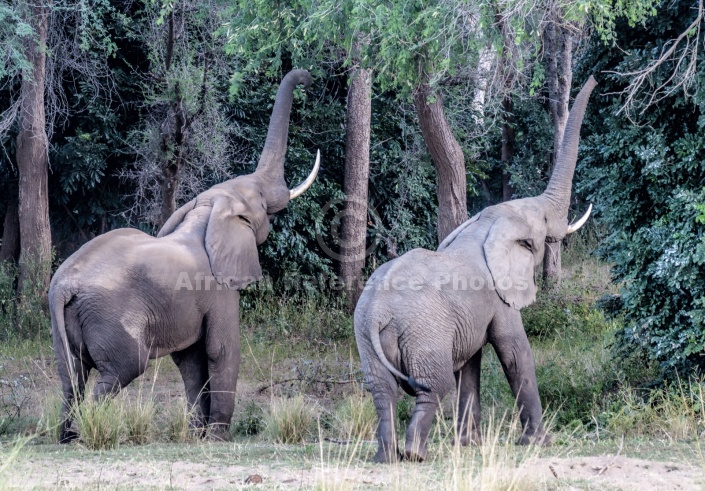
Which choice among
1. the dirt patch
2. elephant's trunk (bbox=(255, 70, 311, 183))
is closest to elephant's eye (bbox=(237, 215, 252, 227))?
elephant's trunk (bbox=(255, 70, 311, 183))

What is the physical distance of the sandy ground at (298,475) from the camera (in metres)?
6.49

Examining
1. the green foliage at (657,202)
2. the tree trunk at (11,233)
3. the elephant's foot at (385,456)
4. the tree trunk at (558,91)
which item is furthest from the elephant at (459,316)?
the tree trunk at (11,233)

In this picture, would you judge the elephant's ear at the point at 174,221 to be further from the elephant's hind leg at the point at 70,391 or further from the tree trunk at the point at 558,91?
the tree trunk at the point at 558,91

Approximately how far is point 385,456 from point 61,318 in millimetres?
3419

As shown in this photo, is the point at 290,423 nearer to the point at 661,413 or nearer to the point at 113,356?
the point at 113,356

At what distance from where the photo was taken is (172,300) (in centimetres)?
969

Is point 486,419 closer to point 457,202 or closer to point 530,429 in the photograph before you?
point 530,429

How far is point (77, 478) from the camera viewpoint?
22.2 feet

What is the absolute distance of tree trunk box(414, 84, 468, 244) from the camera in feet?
42.4

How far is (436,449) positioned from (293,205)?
967 centimetres

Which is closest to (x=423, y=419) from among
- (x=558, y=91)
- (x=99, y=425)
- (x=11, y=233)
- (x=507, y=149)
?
(x=99, y=425)

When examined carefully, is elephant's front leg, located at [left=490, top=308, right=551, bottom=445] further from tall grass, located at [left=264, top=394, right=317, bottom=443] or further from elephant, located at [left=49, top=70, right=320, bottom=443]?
elephant, located at [left=49, top=70, right=320, bottom=443]

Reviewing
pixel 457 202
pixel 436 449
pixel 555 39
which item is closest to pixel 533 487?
pixel 436 449

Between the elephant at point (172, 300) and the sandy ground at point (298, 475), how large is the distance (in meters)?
1.72
